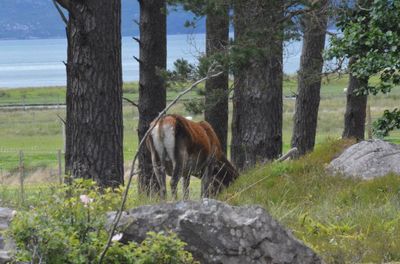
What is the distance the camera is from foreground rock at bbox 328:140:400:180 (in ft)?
38.6

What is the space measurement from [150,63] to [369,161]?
6.54m

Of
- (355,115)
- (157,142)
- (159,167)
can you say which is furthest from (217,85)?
(159,167)

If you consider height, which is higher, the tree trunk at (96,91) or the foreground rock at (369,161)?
the tree trunk at (96,91)

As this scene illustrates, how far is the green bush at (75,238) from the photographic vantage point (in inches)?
206

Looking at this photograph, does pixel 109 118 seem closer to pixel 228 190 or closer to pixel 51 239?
pixel 228 190

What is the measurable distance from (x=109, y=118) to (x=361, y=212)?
3.83 m

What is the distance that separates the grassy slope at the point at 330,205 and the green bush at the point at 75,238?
1.95m

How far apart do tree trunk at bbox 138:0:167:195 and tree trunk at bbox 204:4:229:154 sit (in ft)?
3.72

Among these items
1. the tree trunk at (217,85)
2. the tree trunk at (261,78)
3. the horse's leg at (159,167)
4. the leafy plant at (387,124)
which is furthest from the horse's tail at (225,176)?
the tree trunk at (217,85)

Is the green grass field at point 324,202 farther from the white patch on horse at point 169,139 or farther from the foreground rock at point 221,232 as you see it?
the white patch on horse at point 169,139

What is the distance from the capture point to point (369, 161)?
1198 centimetres

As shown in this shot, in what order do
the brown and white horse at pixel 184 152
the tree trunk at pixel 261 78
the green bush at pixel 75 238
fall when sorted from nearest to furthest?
the green bush at pixel 75 238 < the brown and white horse at pixel 184 152 < the tree trunk at pixel 261 78

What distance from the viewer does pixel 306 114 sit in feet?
75.4

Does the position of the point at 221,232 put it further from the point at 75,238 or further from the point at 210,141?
the point at 210,141
